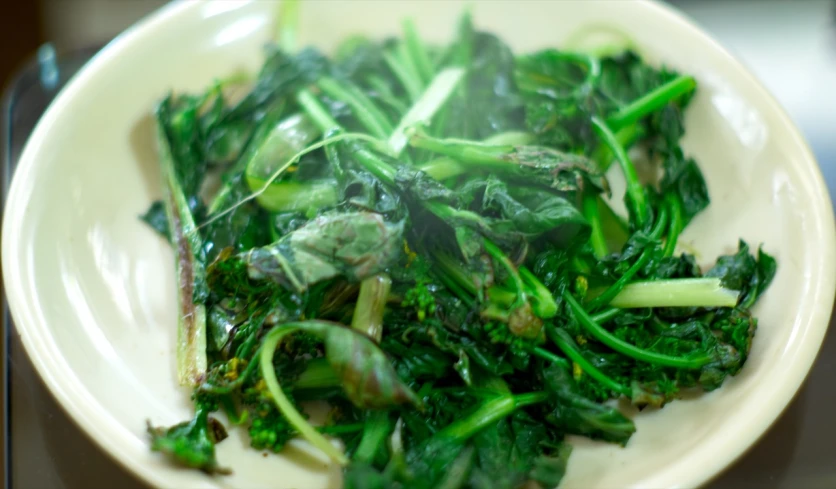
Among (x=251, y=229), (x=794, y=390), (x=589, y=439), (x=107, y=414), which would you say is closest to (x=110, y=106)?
(x=251, y=229)

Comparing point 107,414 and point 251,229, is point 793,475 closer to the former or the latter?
point 251,229

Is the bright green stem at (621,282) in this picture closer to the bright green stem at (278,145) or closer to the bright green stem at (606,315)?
the bright green stem at (606,315)

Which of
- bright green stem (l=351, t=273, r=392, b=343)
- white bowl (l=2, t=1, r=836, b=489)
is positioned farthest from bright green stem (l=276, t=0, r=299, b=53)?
bright green stem (l=351, t=273, r=392, b=343)

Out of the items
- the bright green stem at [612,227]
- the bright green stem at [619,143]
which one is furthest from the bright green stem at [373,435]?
the bright green stem at [619,143]

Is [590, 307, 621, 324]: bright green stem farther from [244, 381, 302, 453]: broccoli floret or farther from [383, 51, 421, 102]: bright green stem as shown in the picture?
[383, 51, 421, 102]: bright green stem

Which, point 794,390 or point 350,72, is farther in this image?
point 350,72

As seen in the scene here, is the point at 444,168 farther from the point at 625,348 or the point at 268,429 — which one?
the point at 268,429
